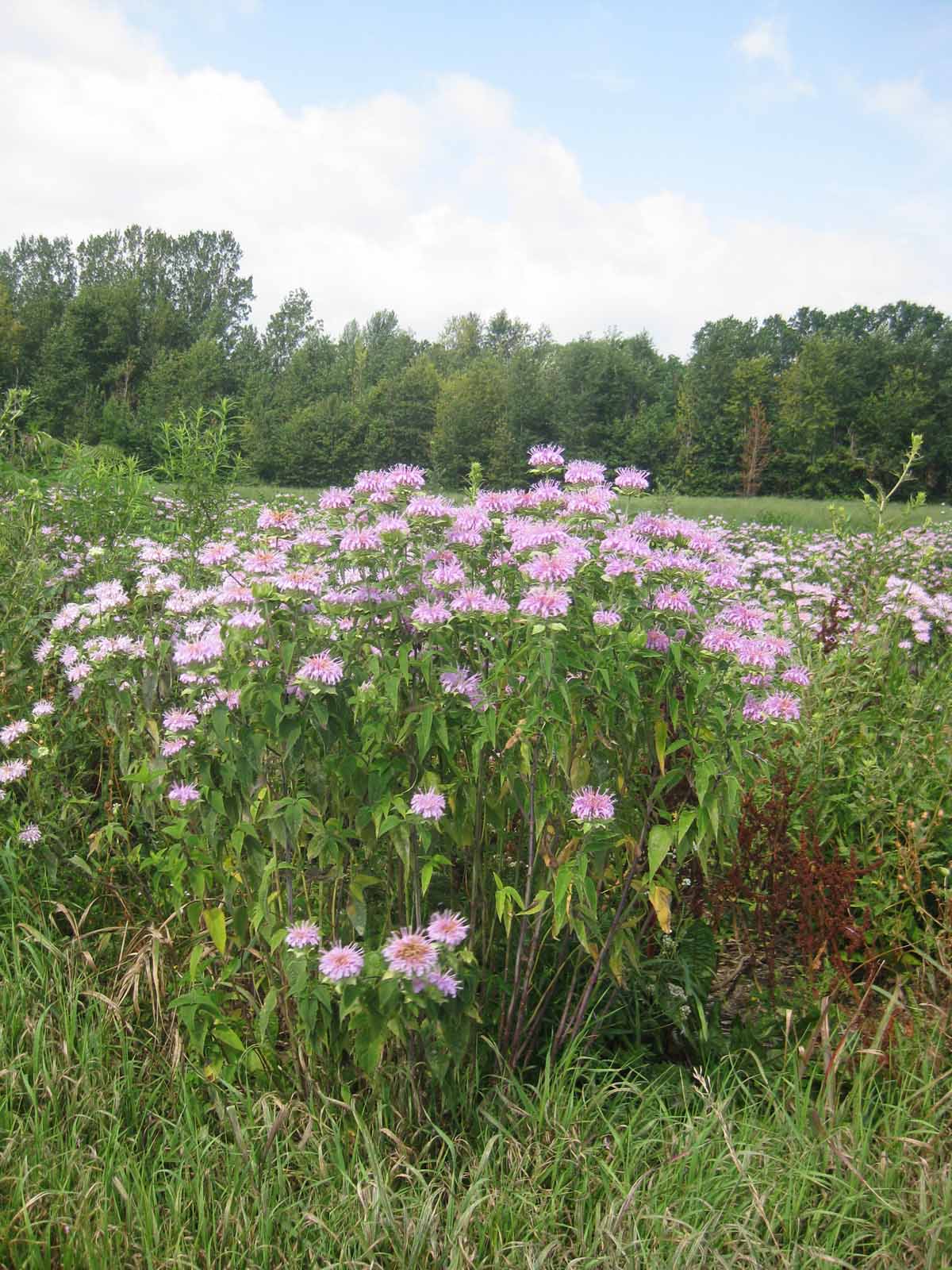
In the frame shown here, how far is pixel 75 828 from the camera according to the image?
3.10m

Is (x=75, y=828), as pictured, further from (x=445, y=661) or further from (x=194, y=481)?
(x=194, y=481)

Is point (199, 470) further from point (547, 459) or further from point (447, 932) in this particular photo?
point (447, 932)

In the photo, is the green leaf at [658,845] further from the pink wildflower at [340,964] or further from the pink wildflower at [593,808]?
the pink wildflower at [340,964]

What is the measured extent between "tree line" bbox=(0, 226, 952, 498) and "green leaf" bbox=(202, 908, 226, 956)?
92.4 feet

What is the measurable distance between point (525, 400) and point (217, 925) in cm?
4097

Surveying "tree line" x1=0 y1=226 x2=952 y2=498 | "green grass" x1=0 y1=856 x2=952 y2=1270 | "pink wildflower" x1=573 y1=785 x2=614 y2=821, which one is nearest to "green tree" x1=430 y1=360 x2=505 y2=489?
"tree line" x1=0 y1=226 x2=952 y2=498

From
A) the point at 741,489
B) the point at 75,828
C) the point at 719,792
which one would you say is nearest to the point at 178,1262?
the point at 719,792

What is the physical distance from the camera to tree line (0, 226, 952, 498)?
3506cm

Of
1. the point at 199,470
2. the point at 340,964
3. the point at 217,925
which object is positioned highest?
the point at 199,470

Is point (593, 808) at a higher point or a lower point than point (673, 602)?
lower

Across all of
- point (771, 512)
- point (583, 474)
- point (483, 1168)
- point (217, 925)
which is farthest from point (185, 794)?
point (771, 512)

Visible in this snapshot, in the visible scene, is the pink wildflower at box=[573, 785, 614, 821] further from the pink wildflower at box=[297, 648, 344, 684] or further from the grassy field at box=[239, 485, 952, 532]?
the grassy field at box=[239, 485, 952, 532]

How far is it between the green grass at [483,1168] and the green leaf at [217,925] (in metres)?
0.38

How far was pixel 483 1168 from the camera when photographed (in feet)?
6.29
